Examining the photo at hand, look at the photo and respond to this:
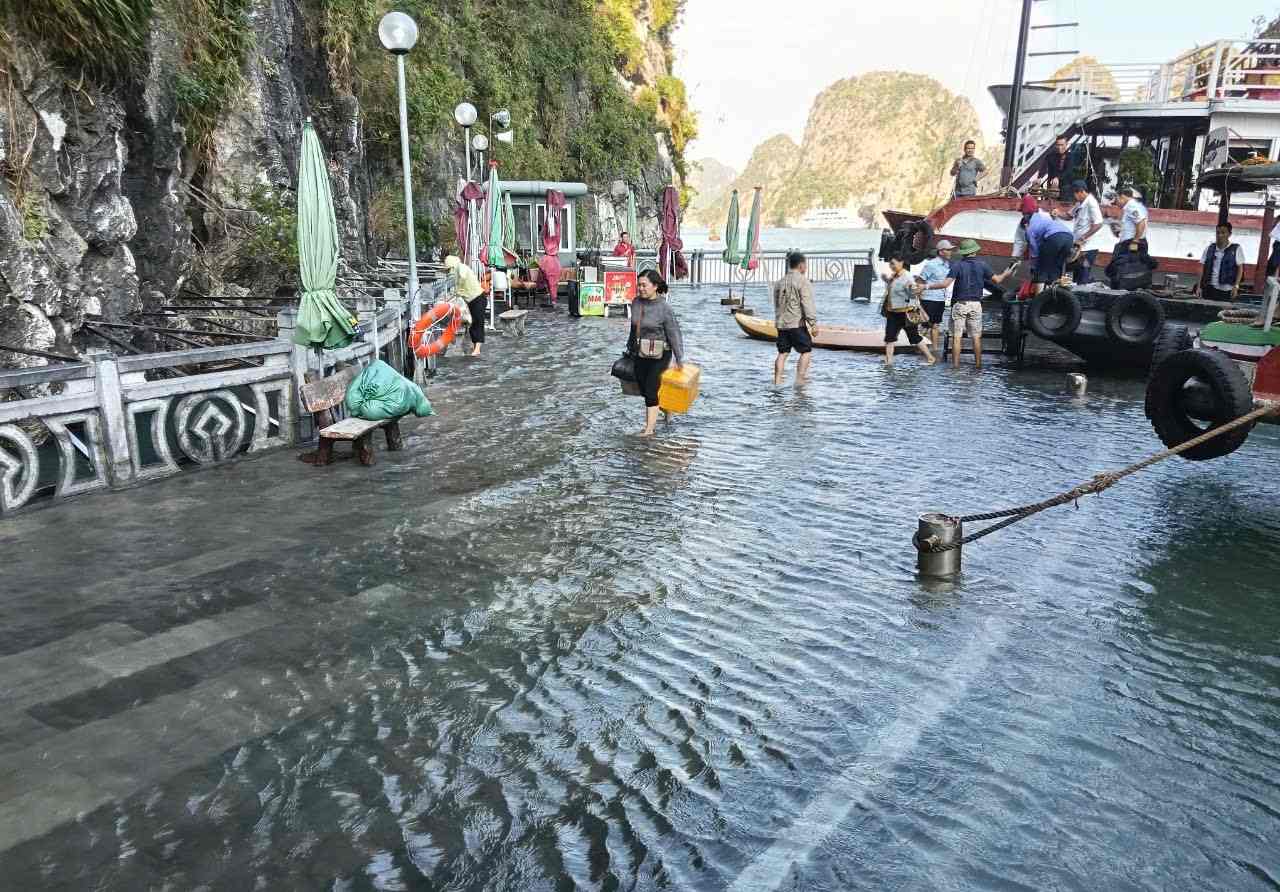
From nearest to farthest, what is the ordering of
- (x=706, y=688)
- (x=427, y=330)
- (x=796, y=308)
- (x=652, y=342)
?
(x=706, y=688), (x=652, y=342), (x=796, y=308), (x=427, y=330)

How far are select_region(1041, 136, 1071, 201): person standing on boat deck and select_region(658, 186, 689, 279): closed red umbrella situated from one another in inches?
382

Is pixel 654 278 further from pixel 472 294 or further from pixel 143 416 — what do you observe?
pixel 472 294

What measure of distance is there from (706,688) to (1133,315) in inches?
504

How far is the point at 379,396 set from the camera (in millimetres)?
9102

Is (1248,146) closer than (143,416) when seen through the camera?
No

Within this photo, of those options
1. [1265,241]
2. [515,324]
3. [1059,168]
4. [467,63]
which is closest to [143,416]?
[515,324]

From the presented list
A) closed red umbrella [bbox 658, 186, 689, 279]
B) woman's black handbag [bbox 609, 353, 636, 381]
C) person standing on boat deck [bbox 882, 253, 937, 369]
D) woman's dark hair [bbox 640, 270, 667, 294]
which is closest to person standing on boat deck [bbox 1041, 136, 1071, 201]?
person standing on boat deck [bbox 882, 253, 937, 369]

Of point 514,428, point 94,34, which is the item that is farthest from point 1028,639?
point 94,34

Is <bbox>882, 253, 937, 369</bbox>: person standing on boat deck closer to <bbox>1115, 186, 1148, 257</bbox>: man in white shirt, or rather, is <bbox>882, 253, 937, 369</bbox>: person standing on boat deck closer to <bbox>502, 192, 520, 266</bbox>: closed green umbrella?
<bbox>1115, 186, 1148, 257</bbox>: man in white shirt

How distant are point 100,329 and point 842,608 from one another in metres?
9.32

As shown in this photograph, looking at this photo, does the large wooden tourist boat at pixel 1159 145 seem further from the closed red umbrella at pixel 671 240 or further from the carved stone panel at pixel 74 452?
the carved stone panel at pixel 74 452

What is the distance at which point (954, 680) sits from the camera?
468 cm

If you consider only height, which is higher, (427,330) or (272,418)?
(427,330)

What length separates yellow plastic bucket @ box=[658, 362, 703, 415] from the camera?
10.2m
